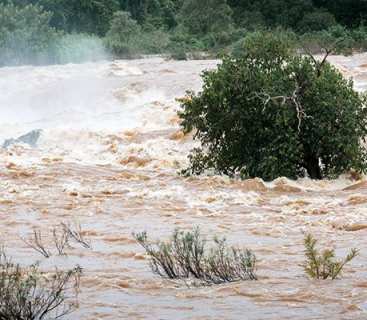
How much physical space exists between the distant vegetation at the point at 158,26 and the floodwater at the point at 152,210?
15.0 m

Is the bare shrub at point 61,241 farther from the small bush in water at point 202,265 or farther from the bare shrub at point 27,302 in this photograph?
the bare shrub at point 27,302

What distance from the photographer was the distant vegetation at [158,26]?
43.2 meters

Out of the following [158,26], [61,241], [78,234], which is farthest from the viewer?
[158,26]

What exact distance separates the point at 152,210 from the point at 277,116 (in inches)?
109

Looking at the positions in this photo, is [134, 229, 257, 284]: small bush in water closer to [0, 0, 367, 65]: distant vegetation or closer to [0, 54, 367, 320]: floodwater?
[0, 54, 367, 320]: floodwater

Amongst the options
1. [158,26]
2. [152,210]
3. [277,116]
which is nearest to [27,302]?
[152,210]

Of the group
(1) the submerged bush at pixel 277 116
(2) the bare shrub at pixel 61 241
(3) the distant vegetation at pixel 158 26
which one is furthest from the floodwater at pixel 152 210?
(3) the distant vegetation at pixel 158 26

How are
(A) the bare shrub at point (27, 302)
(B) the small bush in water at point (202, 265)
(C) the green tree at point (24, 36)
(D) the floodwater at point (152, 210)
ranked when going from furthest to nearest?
(C) the green tree at point (24, 36) < (B) the small bush in water at point (202, 265) < (D) the floodwater at point (152, 210) < (A) the bare shrub at point (27, 302)

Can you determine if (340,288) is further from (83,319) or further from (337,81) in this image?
(337,81)

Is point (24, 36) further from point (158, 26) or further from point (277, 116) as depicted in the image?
point (277, 116)

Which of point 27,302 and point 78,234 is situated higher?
point 27,302

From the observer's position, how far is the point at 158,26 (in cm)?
5881

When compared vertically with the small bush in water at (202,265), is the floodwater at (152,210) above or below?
below

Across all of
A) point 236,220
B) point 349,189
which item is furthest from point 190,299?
point 349,189
